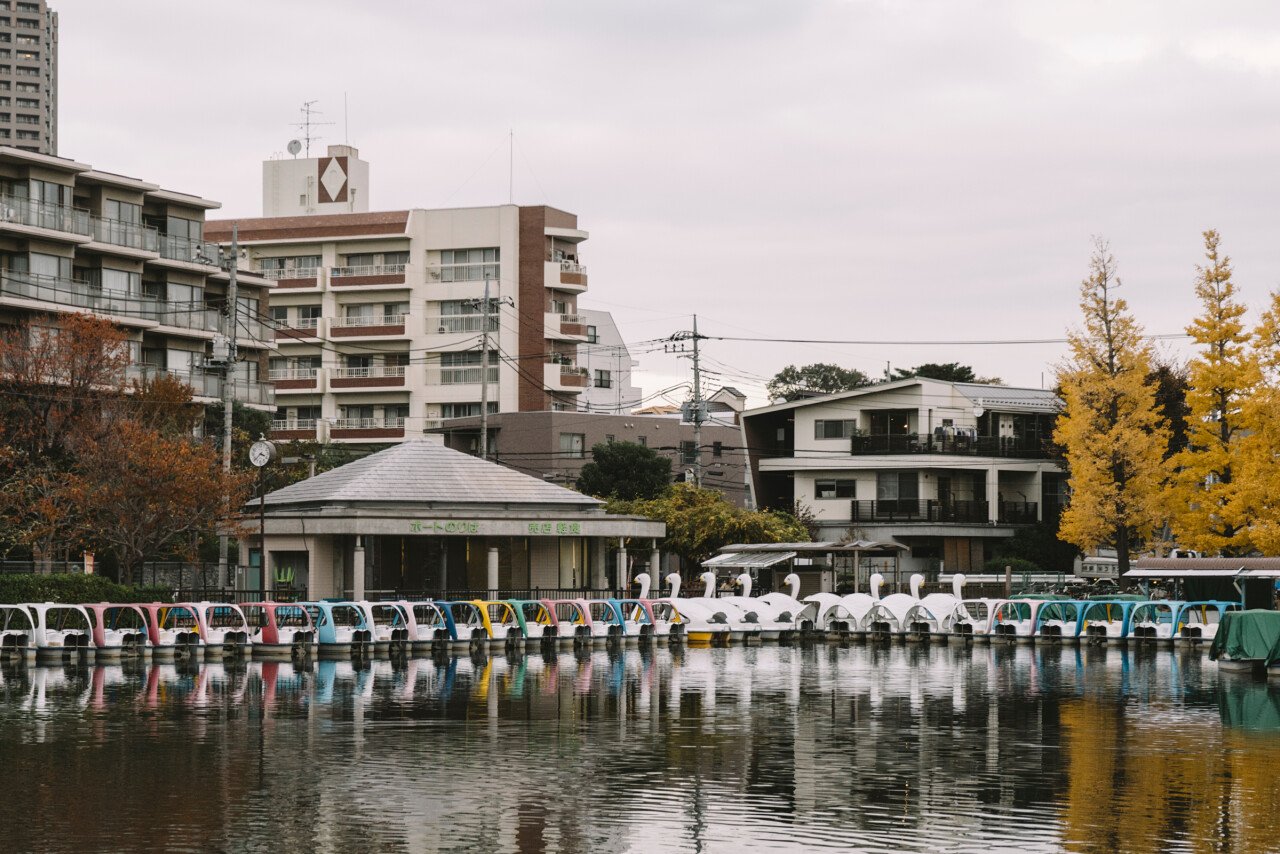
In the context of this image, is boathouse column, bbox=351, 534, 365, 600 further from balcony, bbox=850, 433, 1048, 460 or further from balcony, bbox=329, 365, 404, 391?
balcony, bbox=329, 365, 404, 391

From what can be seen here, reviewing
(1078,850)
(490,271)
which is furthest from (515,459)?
(1078,850)

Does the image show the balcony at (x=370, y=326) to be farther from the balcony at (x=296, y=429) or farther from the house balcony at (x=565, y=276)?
the house balcony at (x=565, y=276)

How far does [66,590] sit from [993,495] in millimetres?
46638

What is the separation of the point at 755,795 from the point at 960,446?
60.5m

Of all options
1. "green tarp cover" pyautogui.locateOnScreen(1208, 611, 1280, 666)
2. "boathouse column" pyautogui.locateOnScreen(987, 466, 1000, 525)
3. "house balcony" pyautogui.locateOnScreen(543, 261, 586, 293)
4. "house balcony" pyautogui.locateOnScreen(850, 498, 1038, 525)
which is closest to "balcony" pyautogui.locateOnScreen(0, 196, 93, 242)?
"house balcony" pyautogui.locateOnScreen(543, 261, 586, 293)

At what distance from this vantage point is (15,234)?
65875mm

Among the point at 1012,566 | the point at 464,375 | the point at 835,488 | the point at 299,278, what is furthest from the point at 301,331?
the point at 1012,566

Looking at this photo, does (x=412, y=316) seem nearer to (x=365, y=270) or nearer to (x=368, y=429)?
(x=365, y=270)

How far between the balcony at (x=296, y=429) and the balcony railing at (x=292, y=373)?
8.70 ft

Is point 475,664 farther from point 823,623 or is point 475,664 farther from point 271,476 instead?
point 271,476

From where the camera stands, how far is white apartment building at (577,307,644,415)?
109 m

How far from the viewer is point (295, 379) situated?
96000 millimetres

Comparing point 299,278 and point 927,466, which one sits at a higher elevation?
point 299,278

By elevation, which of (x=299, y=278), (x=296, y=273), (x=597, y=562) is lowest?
(x=597, y=562)
